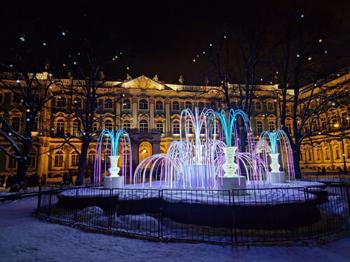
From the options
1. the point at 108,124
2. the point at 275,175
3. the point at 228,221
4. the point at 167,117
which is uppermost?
the point at 167,117

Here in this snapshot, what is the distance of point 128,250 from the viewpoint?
6258mm

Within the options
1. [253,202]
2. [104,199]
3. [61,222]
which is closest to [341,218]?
[253,202]

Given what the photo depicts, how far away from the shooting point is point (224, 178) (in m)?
10.6

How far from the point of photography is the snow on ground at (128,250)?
568 centimetres

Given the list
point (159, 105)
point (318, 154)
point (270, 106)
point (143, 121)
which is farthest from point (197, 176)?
point (270, 106)

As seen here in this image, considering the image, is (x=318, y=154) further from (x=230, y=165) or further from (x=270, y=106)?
(x=230, y=165)

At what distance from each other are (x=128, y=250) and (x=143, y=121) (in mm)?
42262

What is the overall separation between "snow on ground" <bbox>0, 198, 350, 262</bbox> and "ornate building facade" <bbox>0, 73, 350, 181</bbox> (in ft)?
96.7

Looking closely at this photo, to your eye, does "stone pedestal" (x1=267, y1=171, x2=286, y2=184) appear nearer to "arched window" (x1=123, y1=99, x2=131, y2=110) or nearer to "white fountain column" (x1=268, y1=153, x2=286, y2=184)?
"white fountain column" (x1=268, y1=153, x2=286, y2=184)

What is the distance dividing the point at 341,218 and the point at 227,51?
1694cm

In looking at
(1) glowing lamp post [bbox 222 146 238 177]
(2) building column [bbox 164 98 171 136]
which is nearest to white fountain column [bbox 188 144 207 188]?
(1) glowing lamp post [bbox 222 146 238 177]

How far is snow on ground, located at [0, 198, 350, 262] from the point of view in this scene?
5.68 meters

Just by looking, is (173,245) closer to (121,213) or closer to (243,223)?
(243,223)

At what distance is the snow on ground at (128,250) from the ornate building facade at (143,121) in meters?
29.5
